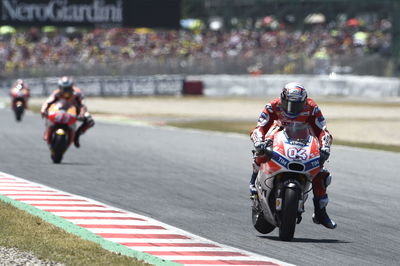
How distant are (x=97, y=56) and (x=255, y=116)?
17.3m

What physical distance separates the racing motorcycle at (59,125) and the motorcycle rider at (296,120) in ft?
26.7

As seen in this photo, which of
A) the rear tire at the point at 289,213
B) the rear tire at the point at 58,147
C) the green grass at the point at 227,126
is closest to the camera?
the rear tire at the point at 289,213

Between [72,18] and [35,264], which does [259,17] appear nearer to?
[72,18]

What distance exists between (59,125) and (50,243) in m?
9.33

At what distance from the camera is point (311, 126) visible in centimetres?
936

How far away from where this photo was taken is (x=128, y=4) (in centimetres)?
5031

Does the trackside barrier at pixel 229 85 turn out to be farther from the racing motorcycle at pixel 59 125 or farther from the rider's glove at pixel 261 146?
the rider's glove at pixel 261 146

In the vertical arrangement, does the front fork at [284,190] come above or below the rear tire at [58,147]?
above

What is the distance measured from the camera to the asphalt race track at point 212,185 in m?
8.87

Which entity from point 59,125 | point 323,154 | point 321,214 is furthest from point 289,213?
point 59,125

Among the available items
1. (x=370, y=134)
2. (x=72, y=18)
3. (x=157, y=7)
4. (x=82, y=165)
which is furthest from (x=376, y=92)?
(x=82, y=165)

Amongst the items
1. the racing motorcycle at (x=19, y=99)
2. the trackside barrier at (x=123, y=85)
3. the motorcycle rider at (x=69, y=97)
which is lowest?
the trackside barrier at (x=123, y=85)

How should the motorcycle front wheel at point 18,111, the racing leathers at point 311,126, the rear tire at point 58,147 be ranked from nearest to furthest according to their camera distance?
1. the racing leathers at point 311,126
2. the rear tire at point 58,147
3. the motorcycle front wheel at point 18,111

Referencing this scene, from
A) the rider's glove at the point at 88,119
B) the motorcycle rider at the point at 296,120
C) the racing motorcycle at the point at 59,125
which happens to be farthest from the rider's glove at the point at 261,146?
the rider's glove at the point at 88,119
